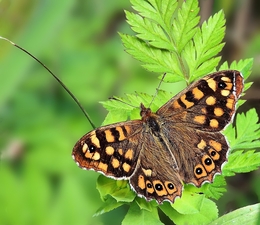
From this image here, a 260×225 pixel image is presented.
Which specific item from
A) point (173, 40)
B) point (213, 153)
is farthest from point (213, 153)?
point (173, 40)

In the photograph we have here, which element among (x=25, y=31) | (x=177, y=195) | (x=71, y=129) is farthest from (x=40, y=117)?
(x=177, y=195)

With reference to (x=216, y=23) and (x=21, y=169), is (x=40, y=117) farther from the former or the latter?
(x=216, y=23)

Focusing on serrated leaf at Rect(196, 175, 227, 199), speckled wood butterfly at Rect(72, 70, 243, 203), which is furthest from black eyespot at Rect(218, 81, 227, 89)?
serrated leaf at Rect(196, 175, 227, 199)

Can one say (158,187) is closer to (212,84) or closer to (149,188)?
(149,188)

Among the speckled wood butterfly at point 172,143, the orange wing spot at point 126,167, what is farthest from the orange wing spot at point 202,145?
the orange wing spot at point 126,167

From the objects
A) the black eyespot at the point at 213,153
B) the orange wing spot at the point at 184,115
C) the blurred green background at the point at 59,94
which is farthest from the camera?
the blurred green background at the point at 59,94

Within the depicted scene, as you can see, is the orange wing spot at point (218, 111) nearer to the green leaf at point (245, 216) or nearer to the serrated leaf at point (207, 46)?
the serrated leaf at point (207, 46)
